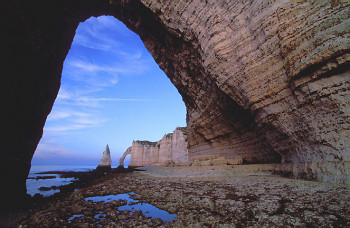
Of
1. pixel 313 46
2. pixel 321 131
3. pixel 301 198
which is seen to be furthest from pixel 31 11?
pixel 321 131

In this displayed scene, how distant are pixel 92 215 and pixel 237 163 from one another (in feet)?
29.2

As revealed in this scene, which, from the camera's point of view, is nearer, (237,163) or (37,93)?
(237,163)

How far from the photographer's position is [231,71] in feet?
25.5

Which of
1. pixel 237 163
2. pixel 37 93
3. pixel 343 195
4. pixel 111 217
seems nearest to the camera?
pixel 111 217

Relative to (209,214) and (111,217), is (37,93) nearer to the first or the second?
(111,217)

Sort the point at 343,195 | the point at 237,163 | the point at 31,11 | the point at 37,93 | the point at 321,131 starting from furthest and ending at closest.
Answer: the point at 37,93 < the point at 237,163 < the point at 31,11 < the point at 321,131 < the point at 343,195

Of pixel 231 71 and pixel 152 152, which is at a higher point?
pixel 231 71

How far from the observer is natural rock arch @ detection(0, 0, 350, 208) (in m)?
4.92

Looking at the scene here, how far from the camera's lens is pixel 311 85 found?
5.30m

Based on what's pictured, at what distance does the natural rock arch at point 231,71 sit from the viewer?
492 centimetres

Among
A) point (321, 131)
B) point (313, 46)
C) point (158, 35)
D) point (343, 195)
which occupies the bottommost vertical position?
point (343, 195)

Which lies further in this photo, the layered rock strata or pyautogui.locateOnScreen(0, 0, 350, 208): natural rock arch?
the layered rock strata

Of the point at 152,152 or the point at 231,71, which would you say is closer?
the point at 231,71

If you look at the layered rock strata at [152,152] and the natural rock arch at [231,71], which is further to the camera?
the layered rock strata at [152,152]
